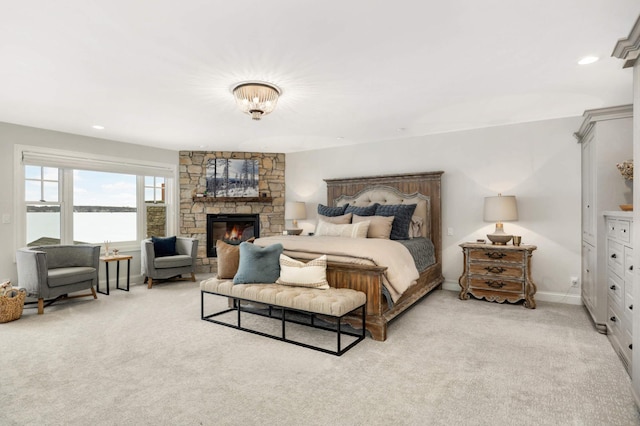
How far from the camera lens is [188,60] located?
2.66 m

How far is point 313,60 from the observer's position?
8.82 ft

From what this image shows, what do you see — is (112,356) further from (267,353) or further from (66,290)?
(66,290)

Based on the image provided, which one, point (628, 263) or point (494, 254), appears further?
point (494, 254)

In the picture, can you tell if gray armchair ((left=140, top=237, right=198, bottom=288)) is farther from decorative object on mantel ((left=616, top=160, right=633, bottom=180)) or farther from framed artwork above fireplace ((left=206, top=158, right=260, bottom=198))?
decorative object on mantel ((left=616, top=160, right=633, bottom=180))

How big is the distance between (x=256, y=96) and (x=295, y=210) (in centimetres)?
319

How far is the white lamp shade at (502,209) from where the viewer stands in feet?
13.9

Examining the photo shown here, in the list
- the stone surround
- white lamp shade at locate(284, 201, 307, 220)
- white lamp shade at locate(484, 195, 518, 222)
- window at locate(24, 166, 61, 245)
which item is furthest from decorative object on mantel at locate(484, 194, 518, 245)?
window at locate(24, 166, 61, 245)

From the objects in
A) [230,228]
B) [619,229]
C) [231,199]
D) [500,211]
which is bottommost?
[230,228]

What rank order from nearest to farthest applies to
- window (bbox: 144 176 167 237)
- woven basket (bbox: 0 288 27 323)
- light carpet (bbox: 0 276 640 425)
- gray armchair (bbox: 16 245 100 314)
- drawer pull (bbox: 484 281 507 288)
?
1. light carpet (bbox: 0 276 640 425)
2. woven basket (bbox: 0 288 27 323)
3. gray armchair (bbox: 16 245 100 314)
4. drawer pull (bbox: 484 281 507 288)
5. window (bbox: 144 176 167 237)

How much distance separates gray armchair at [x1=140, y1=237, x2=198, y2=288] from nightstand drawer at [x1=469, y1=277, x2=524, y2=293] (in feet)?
13.5

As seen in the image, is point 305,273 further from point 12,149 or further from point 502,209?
point 12,149

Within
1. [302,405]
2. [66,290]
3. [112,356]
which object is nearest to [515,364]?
[302,405]

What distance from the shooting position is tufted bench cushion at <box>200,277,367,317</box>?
2.83 metres

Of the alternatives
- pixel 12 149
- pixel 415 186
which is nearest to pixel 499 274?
pixel 415 186
